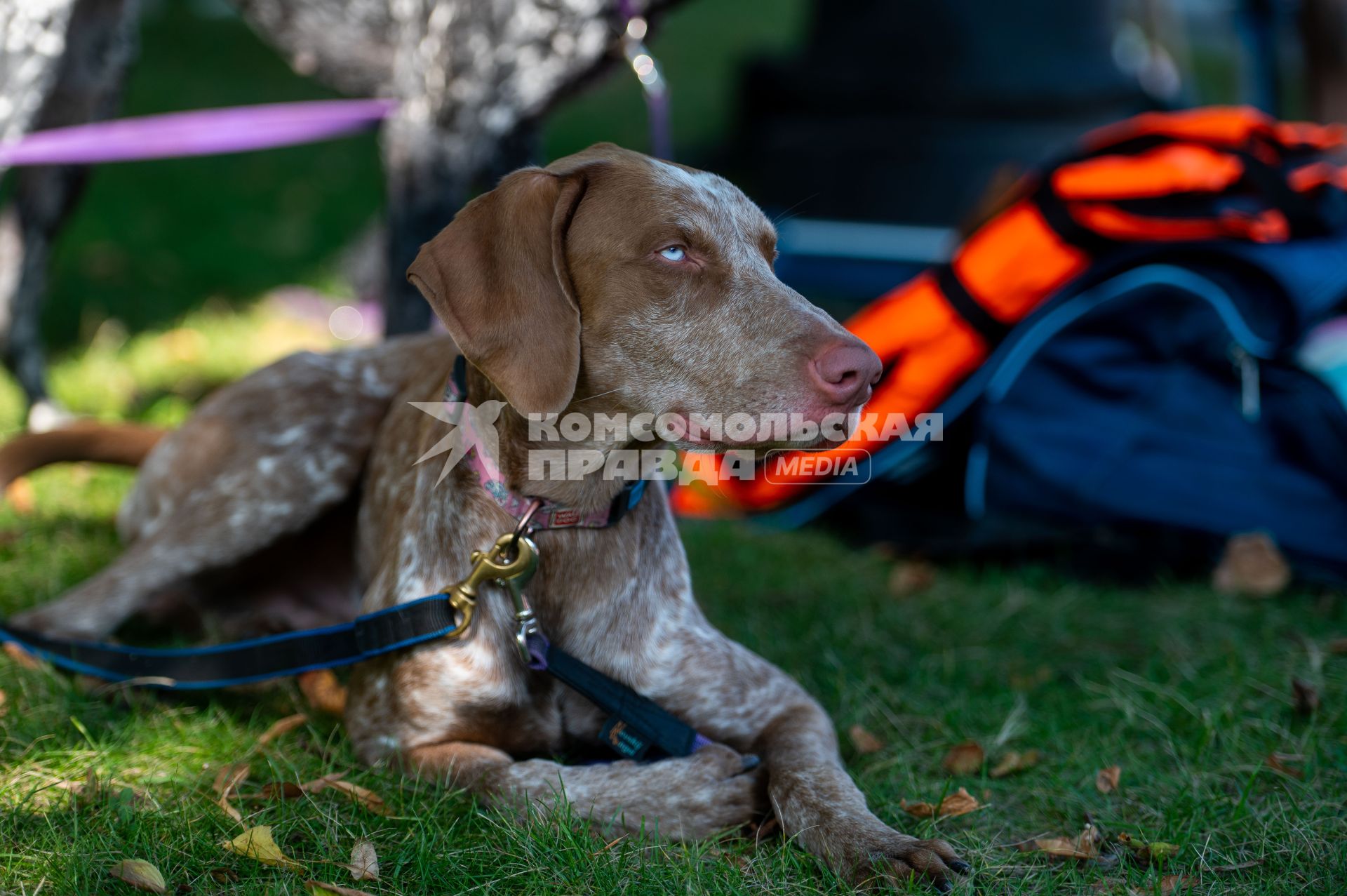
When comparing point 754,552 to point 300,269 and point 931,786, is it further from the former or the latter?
point 300,269

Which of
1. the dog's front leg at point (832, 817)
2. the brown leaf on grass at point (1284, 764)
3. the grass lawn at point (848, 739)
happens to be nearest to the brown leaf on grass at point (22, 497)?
the grass lawn at point (848, 739)

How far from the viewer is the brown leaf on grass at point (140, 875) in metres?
1.80

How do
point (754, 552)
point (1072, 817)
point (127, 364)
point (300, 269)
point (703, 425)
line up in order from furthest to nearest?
point (300, 269) → point (127, 364) → point (754, 552) → point (1072, 817) → point (703, 425)

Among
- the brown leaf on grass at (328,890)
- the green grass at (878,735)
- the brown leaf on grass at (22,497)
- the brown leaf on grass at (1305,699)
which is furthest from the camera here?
the brown leaf on grass at (22,497)

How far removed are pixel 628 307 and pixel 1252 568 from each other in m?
2.13

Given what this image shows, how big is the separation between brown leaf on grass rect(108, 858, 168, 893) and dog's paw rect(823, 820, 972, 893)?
1.00m

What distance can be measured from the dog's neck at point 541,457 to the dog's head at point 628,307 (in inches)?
3.1

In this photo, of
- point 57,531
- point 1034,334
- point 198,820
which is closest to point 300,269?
point 57,531

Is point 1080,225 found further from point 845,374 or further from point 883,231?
point 883,231

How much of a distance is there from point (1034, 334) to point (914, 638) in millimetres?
921

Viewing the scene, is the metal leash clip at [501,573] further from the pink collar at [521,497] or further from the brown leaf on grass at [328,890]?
the brown leaf on grass at [328,890]

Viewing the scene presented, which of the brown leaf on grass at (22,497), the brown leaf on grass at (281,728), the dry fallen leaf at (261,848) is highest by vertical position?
the brown leaf on grass at (22,497)

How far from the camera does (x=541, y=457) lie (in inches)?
83.6

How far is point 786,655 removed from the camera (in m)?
2.85
